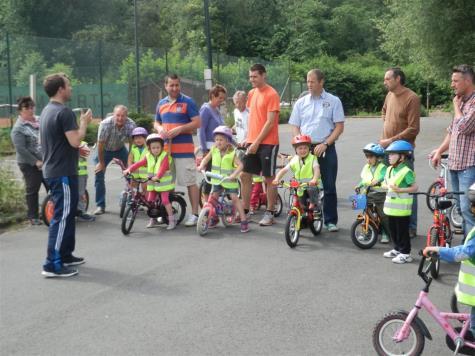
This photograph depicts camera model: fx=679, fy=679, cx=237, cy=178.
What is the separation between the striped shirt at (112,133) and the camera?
10.5 m

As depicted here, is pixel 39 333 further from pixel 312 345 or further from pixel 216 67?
pixel 216 67

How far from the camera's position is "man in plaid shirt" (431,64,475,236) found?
6.70m

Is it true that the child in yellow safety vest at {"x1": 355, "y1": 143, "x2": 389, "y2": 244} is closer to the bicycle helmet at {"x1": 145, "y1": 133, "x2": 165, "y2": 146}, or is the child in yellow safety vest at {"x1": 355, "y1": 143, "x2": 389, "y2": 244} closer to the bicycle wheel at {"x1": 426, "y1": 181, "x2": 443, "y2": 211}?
the bicycle wheel at {"x1": 426, "y1": 181, "x2": 443, "y2": 211}

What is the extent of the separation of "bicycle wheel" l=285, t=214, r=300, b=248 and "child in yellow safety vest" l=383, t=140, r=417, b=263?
122 cm

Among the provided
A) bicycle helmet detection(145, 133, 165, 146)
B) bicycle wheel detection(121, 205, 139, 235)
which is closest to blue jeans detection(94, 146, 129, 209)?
bicycle helmet detection(145, 133, 165, 146)

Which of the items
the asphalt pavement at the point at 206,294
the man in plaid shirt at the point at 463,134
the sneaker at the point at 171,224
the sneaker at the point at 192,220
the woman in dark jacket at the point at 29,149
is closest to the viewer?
the asphalt pavement at the point at 206,294

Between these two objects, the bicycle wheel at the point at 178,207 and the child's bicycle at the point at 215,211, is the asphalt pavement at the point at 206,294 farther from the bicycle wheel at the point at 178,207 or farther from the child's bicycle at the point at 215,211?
the bicycle wheel at the point at 178,207

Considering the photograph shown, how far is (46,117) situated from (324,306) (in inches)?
133

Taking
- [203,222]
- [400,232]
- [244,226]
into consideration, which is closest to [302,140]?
[244,226]

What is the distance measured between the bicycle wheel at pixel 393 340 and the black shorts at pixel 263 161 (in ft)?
15.7

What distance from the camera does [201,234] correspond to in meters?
8.92

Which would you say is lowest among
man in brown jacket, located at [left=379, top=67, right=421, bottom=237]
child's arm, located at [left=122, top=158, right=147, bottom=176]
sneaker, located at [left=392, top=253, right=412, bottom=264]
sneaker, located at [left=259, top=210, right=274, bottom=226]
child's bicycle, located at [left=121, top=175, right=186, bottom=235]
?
sneaker, located at [left=392, top=253, right=412, bottom=264]

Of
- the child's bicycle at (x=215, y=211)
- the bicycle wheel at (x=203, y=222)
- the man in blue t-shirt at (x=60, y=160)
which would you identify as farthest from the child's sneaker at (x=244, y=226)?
the man in blue t-shirt at (x=60, y=160)

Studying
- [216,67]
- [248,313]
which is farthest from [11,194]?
[216,67]
